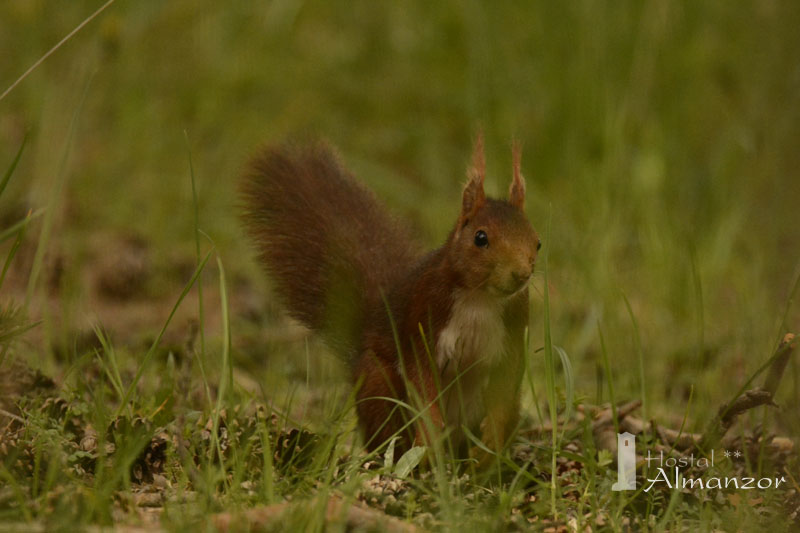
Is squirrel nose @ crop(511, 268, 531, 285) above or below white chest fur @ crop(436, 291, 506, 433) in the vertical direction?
above

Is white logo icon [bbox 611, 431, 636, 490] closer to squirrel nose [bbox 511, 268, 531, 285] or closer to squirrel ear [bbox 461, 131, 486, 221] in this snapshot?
squirrel nose [bbox 511, 268, 531, 285]

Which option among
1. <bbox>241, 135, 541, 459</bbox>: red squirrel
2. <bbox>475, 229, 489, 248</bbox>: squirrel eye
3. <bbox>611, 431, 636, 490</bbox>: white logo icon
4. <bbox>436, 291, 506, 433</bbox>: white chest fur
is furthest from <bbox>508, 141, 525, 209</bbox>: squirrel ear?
<bbox>611, 431, 636, 490</bbox>: white logo icon

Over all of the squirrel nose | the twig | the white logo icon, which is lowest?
the white logo icon

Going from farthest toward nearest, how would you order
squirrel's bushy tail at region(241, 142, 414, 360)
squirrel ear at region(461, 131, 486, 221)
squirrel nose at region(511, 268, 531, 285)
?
squirrel's bushy tail at region(241, 142, 414, 360)
squirrel ear at region(461, 131, 486, 221)
squirrel nose at region(511, 268, 531, 285)

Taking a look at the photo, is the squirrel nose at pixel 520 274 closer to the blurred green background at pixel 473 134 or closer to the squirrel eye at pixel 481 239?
the squirrel eye at pixel 481 239

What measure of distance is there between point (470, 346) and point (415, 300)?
21 cm

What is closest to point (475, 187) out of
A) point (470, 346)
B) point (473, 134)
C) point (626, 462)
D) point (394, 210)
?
point (470, 346)

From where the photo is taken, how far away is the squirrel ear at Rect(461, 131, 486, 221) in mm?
3059

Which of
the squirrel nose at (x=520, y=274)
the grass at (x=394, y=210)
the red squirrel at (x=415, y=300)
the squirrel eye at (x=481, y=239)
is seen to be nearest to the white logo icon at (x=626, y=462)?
the grass at (x=394, y=210)

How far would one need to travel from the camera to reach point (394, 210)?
13.6 ft

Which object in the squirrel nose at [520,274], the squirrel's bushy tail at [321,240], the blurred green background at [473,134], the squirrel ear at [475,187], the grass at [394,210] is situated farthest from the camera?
the blurred green background at [473,134]

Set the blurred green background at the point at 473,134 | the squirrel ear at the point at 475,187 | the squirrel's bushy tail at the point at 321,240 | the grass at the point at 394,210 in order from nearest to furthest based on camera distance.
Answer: the grass at the point at 394,210, the squirrel ear at the point at 475,187, the squirrel's bushy tail at the point at 321,240, the blurred green background at the point at 473,134

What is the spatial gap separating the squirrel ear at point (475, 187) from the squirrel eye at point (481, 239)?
3.6 inches

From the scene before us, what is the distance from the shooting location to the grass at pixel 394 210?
2.70 m
